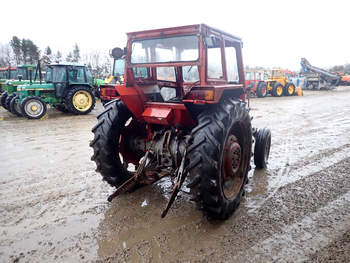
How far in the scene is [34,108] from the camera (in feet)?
32.8

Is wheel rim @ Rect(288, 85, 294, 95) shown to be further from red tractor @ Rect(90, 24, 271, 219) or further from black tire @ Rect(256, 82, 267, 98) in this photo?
red tractor @ Rect(90, 24, 271, 219)

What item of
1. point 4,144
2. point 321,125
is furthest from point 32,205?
point 321,125

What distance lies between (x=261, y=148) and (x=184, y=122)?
175 centimetres

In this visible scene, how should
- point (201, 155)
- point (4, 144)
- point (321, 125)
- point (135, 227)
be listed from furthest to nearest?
point (321, 125), point (4, 144), point (135, 227), point (201, 155)

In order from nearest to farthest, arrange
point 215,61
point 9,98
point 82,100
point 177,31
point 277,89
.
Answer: point 177,31
point 215,61
point 9,98
point 82,100
point 277,89

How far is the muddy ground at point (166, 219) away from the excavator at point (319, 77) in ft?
71.7

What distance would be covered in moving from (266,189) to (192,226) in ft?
4.42

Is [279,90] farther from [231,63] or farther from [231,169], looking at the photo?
[231,169]

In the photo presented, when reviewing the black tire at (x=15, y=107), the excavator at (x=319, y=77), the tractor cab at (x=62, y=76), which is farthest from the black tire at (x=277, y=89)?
the black tire at (x=15, y=107)

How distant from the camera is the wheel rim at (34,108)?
9.86 metres

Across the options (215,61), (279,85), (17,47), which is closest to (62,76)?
(215,61)

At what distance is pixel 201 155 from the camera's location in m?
2.46

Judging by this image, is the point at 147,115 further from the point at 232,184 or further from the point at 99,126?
the point at 232,184

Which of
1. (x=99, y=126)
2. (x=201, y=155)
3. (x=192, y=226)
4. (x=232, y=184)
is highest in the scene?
(x=99, y=126)
